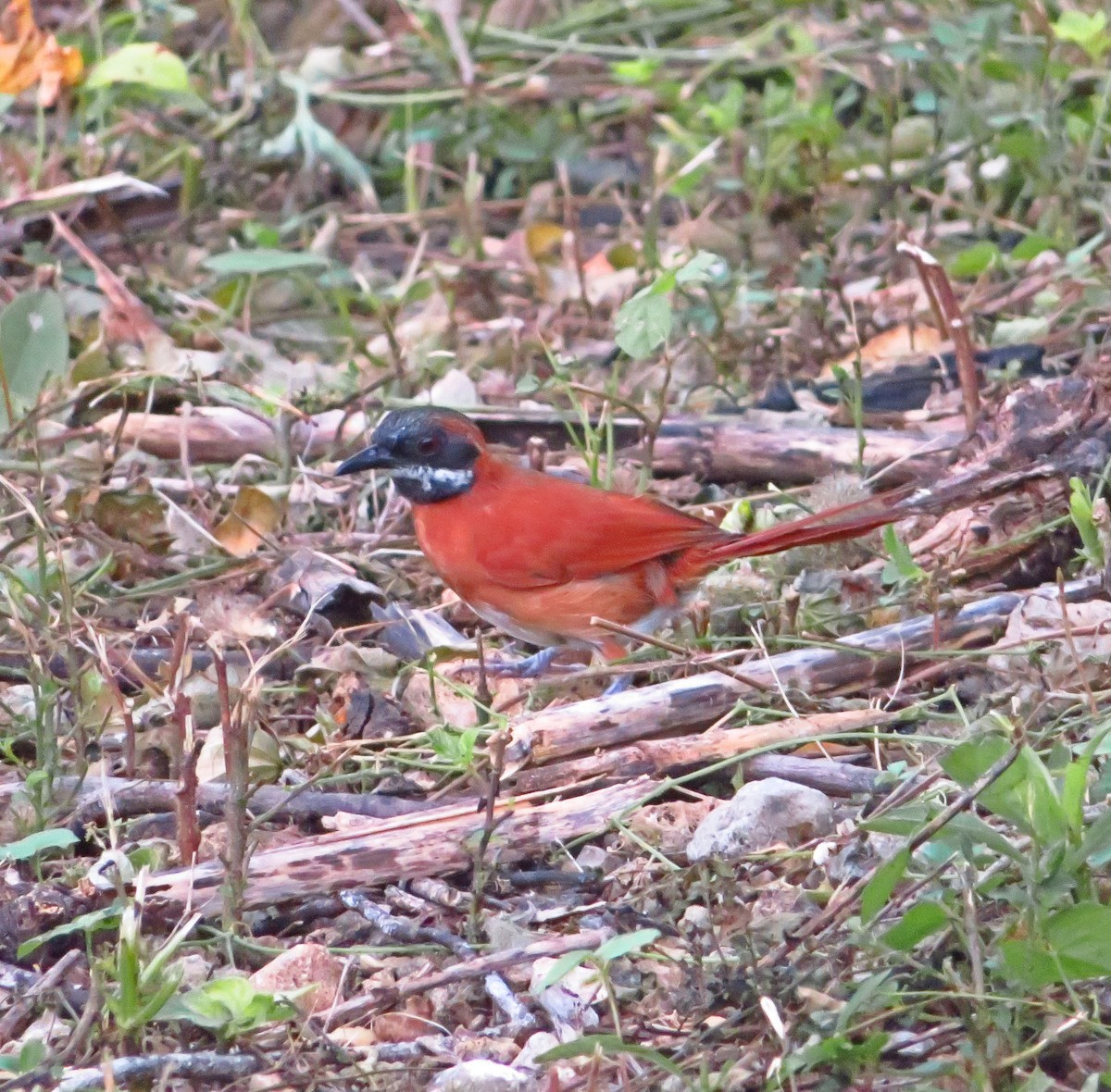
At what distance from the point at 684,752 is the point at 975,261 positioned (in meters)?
2.97

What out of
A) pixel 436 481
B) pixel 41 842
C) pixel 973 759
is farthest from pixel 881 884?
pixel 436 481

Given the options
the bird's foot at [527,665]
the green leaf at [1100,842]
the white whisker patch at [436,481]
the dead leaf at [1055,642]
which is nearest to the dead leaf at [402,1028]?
the green leaf at [1100,842]

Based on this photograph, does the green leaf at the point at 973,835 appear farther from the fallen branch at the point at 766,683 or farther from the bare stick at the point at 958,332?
the bare stick at the point at 958,332

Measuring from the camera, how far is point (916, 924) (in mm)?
2637

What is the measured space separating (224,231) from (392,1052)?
4.68m

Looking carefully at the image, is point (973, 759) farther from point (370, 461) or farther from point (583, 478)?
point (583, 478)

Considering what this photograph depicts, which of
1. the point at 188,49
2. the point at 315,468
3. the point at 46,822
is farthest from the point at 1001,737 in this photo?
the point at 188,49

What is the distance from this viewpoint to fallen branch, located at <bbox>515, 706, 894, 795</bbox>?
3586mm

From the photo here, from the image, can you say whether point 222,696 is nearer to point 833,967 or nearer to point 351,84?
point 833,967

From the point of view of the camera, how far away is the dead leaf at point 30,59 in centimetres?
624

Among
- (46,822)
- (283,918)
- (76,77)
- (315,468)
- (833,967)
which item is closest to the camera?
(833,967)

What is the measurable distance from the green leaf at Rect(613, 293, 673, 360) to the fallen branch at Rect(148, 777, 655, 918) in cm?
122

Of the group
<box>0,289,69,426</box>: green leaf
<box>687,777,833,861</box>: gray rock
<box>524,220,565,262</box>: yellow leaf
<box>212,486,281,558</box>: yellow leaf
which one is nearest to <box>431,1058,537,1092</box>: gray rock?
<box>687,777,833,861</box>: gray rock

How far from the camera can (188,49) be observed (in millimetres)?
8047
